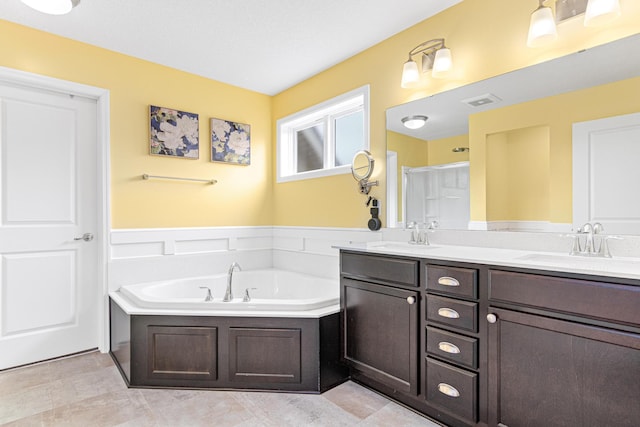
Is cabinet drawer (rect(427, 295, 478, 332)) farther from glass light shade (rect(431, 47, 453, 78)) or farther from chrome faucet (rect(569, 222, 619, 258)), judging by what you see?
glass light shade (rect(431, 47, 453, 78))

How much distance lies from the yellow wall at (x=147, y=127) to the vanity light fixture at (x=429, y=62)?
1.82 meters

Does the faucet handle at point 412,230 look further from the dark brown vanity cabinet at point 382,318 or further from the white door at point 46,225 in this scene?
the white door at point 46,225

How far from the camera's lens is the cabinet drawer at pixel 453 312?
5.27 feet

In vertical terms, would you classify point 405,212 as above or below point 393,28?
below

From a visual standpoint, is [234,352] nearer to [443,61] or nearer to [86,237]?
[86,237]

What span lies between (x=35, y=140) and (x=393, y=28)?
9.03 feet

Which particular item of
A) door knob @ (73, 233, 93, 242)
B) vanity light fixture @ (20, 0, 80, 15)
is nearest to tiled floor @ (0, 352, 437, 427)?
door knob @ (73, 233, 93, 242)

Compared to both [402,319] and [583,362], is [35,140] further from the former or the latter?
[583,362]

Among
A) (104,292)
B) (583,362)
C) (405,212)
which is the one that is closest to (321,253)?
(405,212)

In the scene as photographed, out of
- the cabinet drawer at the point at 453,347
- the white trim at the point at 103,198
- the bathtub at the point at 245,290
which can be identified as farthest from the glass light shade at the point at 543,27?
the white trim at the point at 103,198

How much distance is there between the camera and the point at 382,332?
202 cm

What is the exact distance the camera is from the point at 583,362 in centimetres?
129

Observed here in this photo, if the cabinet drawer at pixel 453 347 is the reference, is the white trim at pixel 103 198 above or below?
above

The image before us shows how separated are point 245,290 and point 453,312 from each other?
2040 mm
